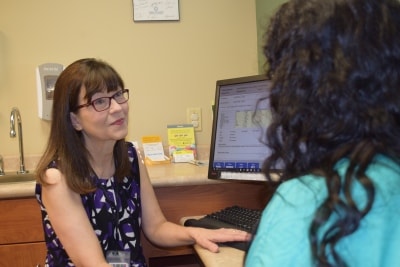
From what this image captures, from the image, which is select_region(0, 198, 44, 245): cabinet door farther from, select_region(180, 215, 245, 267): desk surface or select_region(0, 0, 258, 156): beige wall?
select_region(180, 215, 245, 267): desk surface

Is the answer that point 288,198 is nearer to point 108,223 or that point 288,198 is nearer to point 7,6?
point 108,223

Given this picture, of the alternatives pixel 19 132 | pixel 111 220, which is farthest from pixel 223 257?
pixel 19 132

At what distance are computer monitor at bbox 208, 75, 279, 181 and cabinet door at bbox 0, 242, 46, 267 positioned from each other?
0.75 metres

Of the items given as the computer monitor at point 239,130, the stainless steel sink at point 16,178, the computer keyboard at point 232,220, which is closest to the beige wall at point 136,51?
the stainless steel sink at point 16,178

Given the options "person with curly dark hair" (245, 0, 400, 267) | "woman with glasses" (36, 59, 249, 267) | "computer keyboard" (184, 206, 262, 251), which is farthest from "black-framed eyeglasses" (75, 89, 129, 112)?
"person with curly dark hair" (245, 0, 400, 267)

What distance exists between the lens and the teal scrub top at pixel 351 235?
504mm

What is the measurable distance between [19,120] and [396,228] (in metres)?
2.00

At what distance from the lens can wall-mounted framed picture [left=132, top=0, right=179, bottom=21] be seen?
2.28m

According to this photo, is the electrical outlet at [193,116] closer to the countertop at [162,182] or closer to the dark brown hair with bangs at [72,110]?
the countertop at [162,182]

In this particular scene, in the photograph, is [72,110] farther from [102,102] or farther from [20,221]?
[20,221]

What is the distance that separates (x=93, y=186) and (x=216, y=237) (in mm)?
433

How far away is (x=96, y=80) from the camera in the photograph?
4.42 feet

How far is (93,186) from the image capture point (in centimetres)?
131

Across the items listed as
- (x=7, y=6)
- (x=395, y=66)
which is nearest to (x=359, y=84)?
(x=395, y=66)
